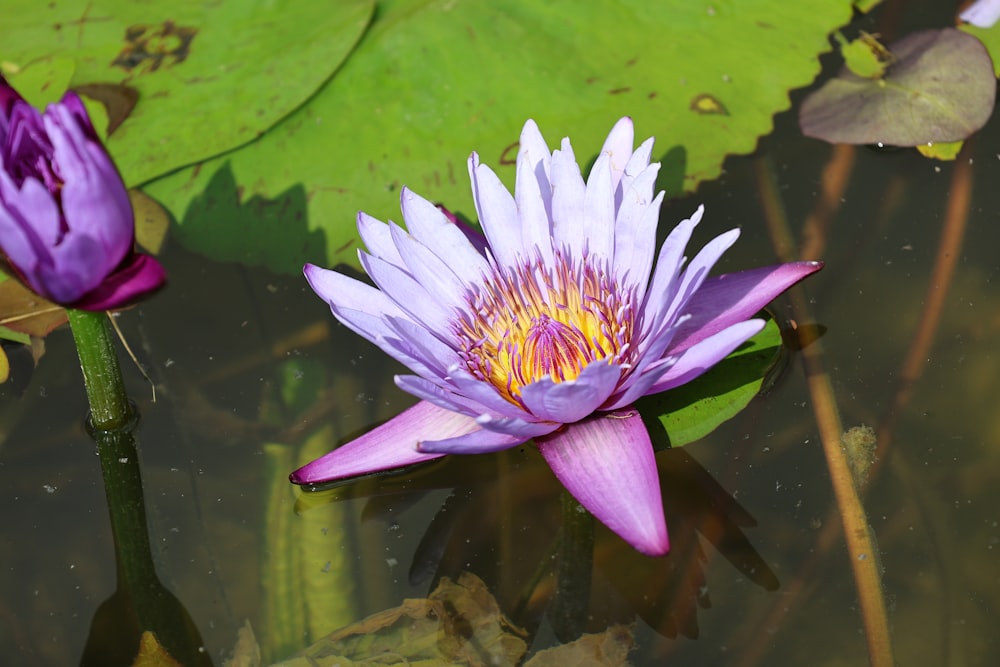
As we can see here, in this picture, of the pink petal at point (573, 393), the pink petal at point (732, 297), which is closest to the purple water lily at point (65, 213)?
the pink petal at point (573, 393)

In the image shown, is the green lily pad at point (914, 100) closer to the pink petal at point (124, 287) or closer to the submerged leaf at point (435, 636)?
the submerged leaf at point (435, 636)

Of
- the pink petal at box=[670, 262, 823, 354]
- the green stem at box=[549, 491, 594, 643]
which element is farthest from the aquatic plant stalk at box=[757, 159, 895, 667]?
the green stem at box=[549, 491, 594, 643]

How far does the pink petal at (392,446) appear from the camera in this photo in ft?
7.38

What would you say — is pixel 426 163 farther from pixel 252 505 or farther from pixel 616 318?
pixel 252 505

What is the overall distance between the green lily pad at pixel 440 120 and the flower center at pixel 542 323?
1.96ft

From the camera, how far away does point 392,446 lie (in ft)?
7.44

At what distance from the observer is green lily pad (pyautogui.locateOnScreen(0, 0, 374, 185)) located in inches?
117

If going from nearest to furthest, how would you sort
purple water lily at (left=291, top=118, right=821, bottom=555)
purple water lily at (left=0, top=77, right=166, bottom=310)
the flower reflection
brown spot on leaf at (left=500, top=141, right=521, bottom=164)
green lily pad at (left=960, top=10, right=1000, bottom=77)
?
purple water lily at (left=0, top=77, right=166, bottom=310) < purple water lily at (left=291, top=118, right=821, bottom=555) < the flower reflection < brown spot on leaf at (left=500, top=141, right=521, bottom=164) < green lily pad at (left=960, top=10, right=1000, bottom=77)

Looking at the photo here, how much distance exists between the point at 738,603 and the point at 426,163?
1.58 meters

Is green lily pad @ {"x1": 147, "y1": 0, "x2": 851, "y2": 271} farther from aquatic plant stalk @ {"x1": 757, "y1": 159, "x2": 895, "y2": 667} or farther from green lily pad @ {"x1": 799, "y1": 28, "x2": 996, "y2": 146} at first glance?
aquatic plant stalk @ {"x1": 757, "y1": 159, "x2": 895, "y2": 667}

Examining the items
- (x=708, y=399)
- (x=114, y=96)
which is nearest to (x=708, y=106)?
(x=708, y=399)

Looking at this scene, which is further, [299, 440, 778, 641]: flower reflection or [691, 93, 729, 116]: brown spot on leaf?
[691, 93, 729, 116]: brown spot on leaf

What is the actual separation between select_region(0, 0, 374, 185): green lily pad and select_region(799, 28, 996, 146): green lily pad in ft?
5.02

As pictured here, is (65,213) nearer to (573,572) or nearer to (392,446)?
(392,446)
